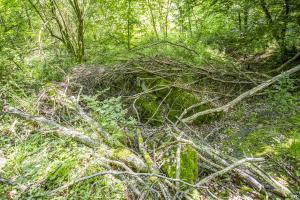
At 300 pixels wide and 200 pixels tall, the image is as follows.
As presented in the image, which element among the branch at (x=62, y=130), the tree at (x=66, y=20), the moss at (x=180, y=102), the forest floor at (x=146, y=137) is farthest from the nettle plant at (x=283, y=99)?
the tree at (x=66, y=20)

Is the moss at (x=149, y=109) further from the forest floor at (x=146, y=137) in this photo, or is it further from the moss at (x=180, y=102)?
the moss at (x=180, y=102)

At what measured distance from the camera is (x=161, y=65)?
215 inches

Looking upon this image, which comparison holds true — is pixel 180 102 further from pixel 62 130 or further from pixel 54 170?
pixel 54 170

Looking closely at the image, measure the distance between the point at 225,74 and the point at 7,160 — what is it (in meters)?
4.43

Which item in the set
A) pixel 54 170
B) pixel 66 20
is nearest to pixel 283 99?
pixel 54 170

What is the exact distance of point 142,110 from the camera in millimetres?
4867

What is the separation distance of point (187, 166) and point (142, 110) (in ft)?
7.50

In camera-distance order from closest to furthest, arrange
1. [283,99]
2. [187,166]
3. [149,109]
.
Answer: [187,166] < [283,99] < [149,109]

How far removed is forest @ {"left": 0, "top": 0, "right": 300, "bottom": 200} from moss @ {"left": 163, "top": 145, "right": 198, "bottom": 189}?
14mm

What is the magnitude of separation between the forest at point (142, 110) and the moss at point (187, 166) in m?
0.01

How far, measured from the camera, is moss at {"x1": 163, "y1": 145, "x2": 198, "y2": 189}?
8.69 ft

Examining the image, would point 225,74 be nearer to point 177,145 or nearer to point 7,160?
point 177,145

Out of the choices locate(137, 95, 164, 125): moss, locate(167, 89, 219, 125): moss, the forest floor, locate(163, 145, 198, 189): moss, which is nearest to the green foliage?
the forest floor

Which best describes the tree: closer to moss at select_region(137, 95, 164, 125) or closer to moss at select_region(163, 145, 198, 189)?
moss at select_region(137, 95, 164, 125)
